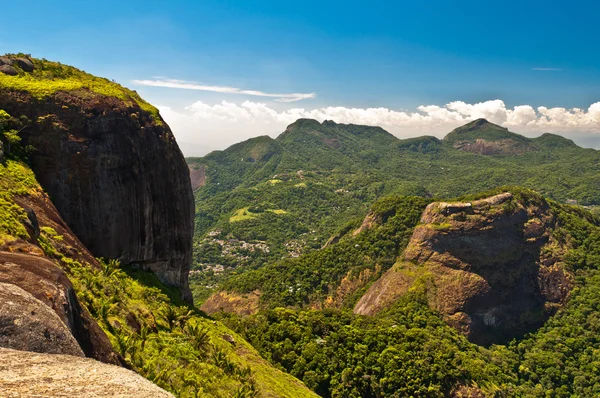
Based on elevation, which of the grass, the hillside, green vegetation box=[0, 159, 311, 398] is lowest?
the hillside

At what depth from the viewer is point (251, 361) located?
A: 114 ft

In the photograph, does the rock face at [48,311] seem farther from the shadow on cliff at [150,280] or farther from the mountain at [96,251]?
the shadow on cliff at [150,280]

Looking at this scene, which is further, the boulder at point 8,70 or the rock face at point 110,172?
the boulder at point 8,70

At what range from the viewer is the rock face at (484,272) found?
78.0 metres

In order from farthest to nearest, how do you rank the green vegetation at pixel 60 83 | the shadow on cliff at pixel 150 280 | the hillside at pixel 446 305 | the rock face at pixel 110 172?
the hillside at pixel 446 305 < the shadow on cliff at pixel 150 280 < the green vegetation at pixel 60 83 < the rock face at pixel 110 172

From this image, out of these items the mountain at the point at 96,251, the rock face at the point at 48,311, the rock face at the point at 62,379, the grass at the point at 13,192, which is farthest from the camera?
the grass at the point at 13,192

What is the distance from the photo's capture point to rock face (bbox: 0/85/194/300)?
28.0m

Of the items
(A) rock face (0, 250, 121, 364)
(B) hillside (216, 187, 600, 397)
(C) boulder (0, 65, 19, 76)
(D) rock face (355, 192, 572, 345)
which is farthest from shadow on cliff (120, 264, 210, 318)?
(D) rock face (355, 192, 572, 345)

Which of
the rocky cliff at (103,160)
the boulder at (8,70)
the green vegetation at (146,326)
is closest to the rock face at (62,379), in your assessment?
the green vegetation at (146,326)

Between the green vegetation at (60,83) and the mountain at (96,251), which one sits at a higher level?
the green vegetation at (60,83)

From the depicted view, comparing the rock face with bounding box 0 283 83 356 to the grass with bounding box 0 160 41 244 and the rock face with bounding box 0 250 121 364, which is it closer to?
the rock face with bounding box 0 250 121 364

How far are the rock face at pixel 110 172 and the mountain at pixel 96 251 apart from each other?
0.32 feet

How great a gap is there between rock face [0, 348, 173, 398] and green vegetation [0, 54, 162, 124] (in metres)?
27.7

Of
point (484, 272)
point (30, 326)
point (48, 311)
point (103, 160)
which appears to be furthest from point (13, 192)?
point (484, 272)
